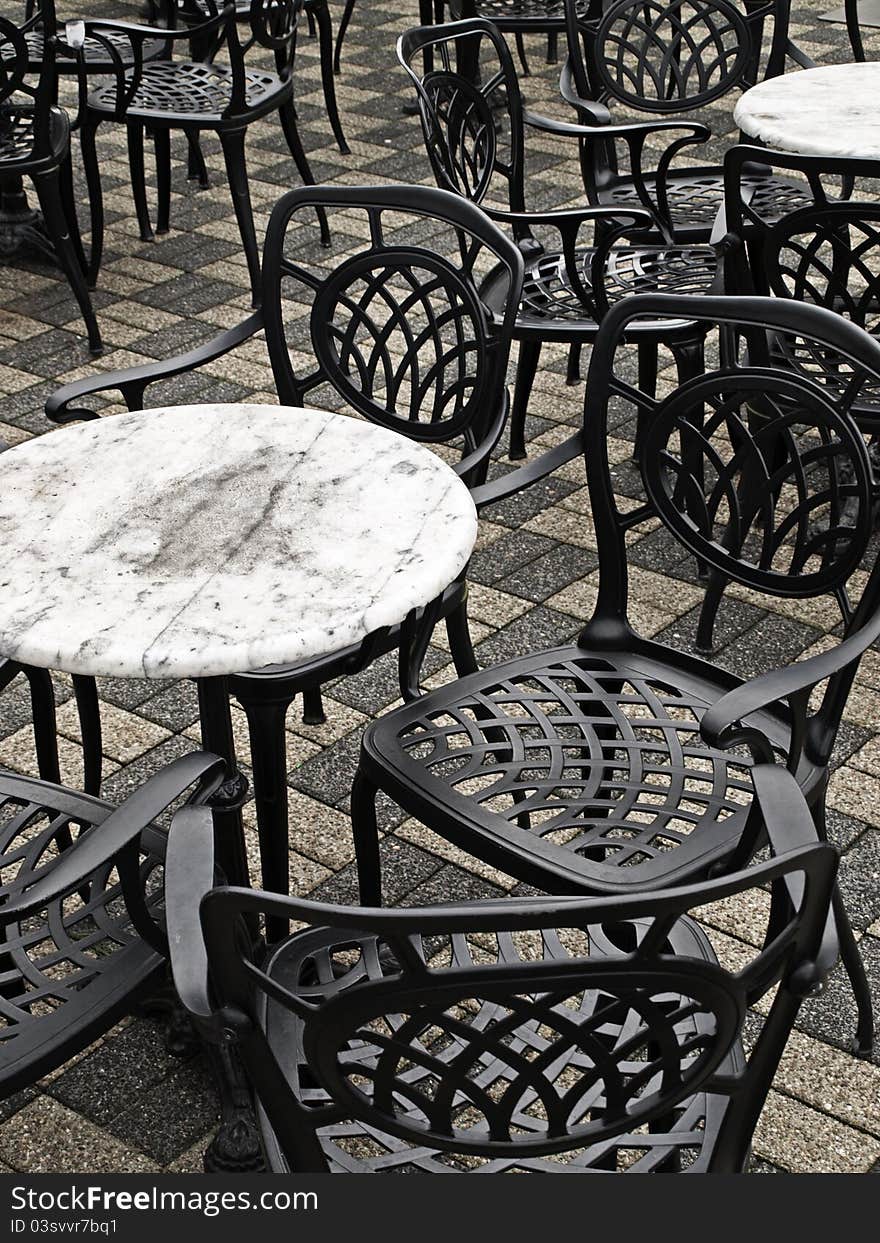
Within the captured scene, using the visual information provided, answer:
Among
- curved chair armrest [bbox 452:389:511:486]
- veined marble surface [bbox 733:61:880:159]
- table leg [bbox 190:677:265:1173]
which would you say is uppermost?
veined marble surface [bbox 733:61:880:159]

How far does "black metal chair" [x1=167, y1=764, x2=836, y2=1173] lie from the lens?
1418mm

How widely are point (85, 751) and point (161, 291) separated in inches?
117

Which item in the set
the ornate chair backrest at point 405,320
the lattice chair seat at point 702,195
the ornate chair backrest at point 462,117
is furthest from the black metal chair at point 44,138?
the ornate chair backrest at point 405,320

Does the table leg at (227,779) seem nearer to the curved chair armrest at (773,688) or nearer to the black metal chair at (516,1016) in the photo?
the black metal chair at (516,1016)

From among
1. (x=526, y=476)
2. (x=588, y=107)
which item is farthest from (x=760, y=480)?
(x=588, y=107)

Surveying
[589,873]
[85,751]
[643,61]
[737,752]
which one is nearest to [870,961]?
[737,752]

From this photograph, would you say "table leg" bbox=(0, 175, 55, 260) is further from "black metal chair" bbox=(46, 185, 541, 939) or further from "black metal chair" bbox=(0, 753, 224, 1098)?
"black metal chair" bbox=(0, 753, 224, 1098)

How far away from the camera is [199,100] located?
5434mm

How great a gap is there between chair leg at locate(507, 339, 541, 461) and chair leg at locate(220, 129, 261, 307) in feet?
4.57

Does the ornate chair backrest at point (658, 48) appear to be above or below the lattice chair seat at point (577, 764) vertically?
above

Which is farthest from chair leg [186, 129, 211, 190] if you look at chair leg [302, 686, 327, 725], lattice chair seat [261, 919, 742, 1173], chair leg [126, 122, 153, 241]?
lattice chair seat [261, 919, 742, 1173]

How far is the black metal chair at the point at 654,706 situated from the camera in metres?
2.21

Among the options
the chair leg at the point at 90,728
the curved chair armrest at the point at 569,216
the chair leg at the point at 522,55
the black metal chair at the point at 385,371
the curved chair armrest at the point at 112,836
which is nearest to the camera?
the curved chair armrest at the point at 112,836

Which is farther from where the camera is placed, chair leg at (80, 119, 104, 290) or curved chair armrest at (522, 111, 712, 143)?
chair leg at (80, 119, 104, 290)
